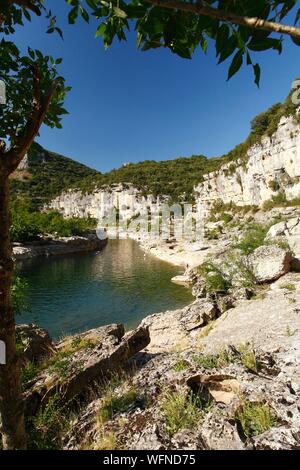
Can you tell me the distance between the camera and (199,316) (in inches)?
468

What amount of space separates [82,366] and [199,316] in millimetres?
7694

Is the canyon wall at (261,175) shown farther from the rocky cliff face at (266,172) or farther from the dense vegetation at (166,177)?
the dense vegetation at (166,177)

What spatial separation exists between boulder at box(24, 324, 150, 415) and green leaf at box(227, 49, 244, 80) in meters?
5.29

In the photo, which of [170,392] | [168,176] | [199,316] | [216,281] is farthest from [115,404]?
[168,176]

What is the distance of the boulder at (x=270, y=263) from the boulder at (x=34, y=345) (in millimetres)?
11042

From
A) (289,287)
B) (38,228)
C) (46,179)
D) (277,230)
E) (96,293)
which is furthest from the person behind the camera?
(46,179)

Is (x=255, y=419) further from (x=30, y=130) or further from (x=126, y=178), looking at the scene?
(x=126, y=178)

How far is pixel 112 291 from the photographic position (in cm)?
2212

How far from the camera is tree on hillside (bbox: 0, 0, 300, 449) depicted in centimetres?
114

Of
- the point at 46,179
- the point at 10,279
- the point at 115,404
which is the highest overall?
the point at 46,179

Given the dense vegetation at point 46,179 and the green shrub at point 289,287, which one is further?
the dense vegetation at point 46,179

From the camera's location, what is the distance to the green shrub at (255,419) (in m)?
→ 2.96

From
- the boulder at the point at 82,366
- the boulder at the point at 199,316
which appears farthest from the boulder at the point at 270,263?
the boulder at the point at 82,366
